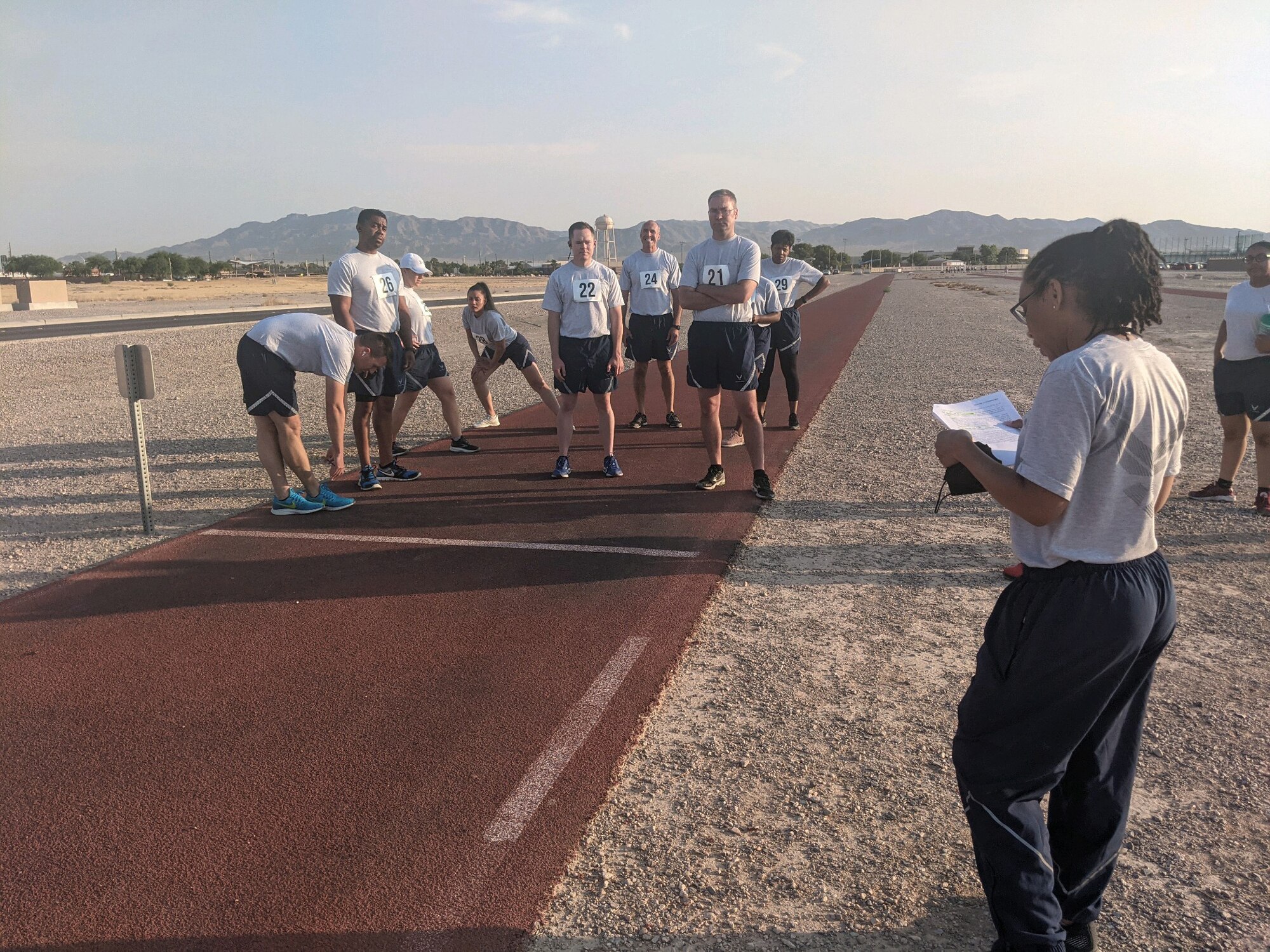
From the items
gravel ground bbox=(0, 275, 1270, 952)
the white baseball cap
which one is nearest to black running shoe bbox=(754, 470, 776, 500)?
gravel ground bbox=(0, 275, 1270, 952)

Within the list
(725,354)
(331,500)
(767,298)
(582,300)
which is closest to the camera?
(725,354)

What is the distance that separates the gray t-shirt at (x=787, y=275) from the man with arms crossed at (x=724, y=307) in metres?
2.34

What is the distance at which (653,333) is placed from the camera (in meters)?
8.93

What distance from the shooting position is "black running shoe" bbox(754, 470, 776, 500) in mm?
6906

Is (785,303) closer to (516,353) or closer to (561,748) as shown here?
(516,353)

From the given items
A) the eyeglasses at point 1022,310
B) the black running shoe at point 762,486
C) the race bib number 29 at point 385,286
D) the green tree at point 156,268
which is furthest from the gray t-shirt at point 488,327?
the green tree at point 156,268

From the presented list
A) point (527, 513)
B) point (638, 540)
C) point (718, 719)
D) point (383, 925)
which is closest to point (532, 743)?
point (718, 719)

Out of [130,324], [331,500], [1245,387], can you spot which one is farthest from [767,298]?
[130,324]

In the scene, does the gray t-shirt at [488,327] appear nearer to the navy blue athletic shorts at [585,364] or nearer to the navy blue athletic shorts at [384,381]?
the navy blue athletic shorts at [384,381]

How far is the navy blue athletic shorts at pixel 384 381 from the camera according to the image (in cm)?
734

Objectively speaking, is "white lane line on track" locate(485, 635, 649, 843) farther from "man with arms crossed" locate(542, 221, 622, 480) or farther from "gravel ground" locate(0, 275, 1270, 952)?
"man with arms crossed" locate(542, 221, 622, 480)

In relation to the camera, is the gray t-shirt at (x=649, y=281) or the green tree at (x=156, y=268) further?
the green tree at (x=156, y=268)

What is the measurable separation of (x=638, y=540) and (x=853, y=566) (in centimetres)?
147

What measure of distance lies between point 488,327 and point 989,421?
23.7 feet
